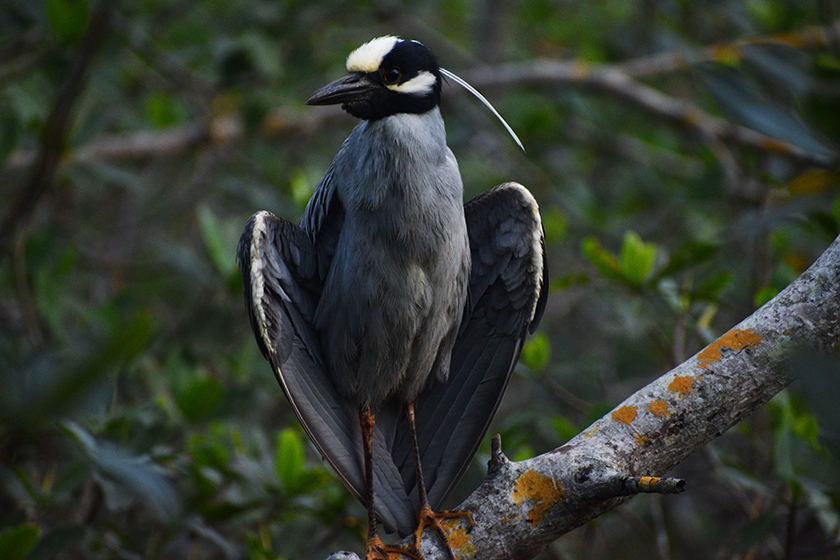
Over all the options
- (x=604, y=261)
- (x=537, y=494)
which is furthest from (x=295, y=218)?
(x=537, y=494)

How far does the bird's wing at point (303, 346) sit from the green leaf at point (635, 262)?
1.37 meters

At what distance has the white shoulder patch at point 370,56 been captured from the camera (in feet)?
9.59

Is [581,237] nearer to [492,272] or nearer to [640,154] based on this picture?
[640,154]

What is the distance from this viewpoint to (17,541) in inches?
85.9

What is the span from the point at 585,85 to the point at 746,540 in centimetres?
321

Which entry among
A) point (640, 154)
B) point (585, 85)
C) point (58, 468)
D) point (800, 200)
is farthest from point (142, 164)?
point (800, 200)

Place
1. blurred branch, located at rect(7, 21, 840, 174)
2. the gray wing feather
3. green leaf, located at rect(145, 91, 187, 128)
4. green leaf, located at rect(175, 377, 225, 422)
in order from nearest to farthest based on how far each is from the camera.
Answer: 1. the gray wing feather
2. green leaf, located at rect(175, 377, 225, 422)
3. blurred branch, located at rect(7, 21, 840, 174)
4. green leaf, located at rect(145, 91, 187, 128)

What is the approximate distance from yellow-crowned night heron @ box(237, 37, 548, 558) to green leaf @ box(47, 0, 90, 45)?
1.56 meters

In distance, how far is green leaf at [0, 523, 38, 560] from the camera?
7.11ft

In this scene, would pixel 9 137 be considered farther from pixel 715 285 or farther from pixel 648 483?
pixel 715 285

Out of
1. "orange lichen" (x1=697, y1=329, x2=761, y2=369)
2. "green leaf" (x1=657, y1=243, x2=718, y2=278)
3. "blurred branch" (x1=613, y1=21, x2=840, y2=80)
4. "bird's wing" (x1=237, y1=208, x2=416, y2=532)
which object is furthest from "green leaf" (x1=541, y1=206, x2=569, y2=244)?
"orange lichen" (x1=697, y1=329, x2=761, y2=369)

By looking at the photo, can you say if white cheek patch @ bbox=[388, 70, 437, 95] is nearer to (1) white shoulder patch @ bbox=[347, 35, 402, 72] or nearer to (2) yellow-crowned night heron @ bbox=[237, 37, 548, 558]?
(2) yellow-crowned night heron @ bbox=[237, 37, 548, 558]

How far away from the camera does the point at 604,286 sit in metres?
3.95

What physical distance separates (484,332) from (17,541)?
1882 mm
